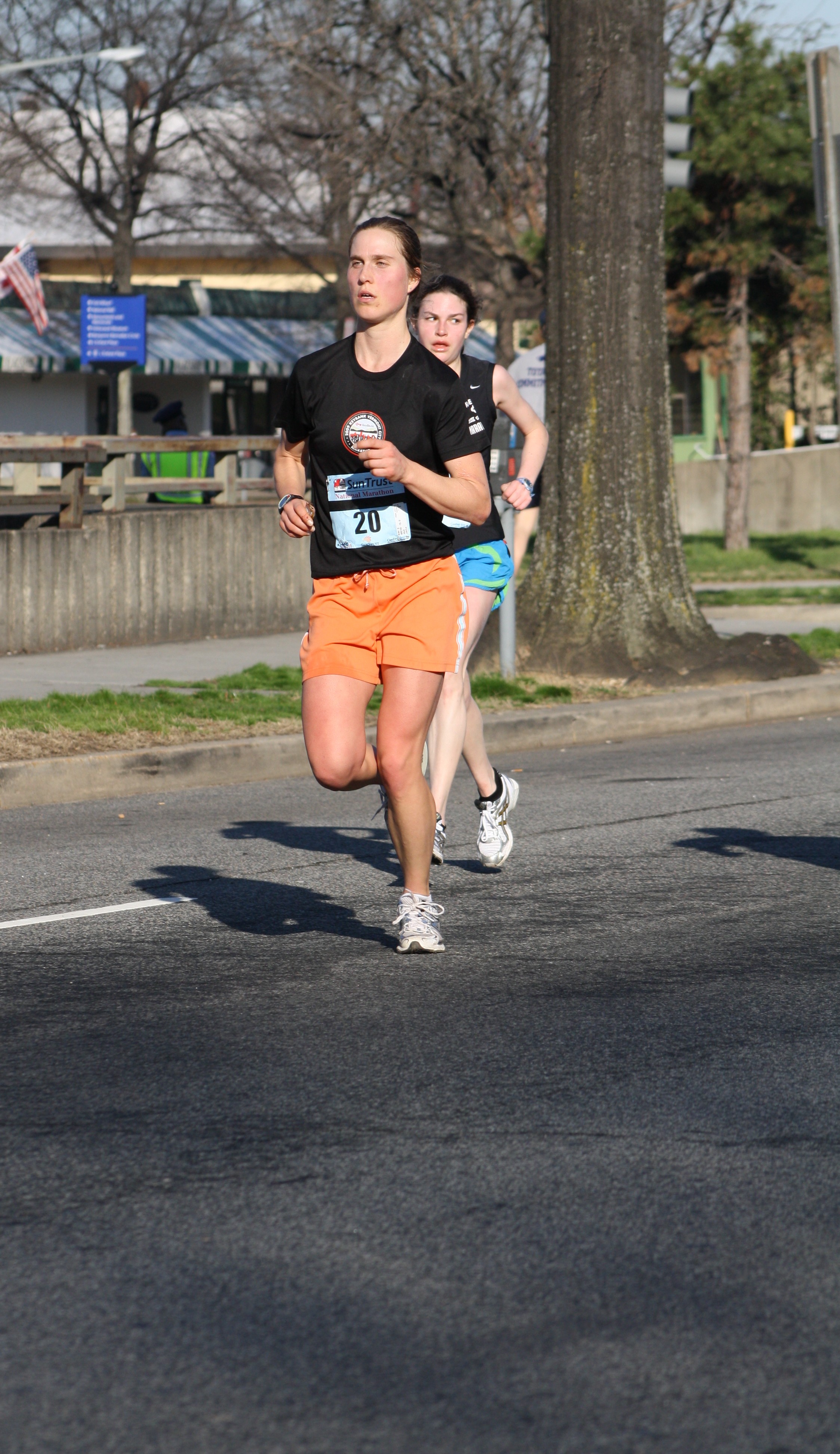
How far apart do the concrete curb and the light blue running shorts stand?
2.58 metres

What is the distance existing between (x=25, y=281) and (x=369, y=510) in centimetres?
3018

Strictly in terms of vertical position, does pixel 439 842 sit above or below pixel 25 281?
below

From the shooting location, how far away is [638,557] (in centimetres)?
1240

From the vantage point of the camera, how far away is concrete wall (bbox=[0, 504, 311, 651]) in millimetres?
12844

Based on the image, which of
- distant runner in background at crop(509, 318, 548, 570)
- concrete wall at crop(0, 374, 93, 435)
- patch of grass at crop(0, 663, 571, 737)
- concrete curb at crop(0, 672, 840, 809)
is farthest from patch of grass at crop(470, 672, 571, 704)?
concrete wall at crop(0, 374, 93, 435)

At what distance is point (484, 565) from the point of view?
6.77m

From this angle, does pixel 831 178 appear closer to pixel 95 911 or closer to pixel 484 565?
pixel 484 565

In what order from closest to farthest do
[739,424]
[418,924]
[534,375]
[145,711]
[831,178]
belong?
[418,924] < [145,711] < [534,375] < [831,178] < [739,424]

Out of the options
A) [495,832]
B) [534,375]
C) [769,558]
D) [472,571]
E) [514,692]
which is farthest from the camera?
[769,558]

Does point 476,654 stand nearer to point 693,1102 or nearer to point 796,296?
point 693,1102

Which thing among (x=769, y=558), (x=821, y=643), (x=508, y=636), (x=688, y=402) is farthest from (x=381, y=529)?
(x=688, y=402)

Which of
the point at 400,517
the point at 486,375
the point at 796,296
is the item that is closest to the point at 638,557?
the point at 486,375

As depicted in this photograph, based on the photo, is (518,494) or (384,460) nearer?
(384,460)

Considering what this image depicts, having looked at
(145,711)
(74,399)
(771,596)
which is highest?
(74,399)
